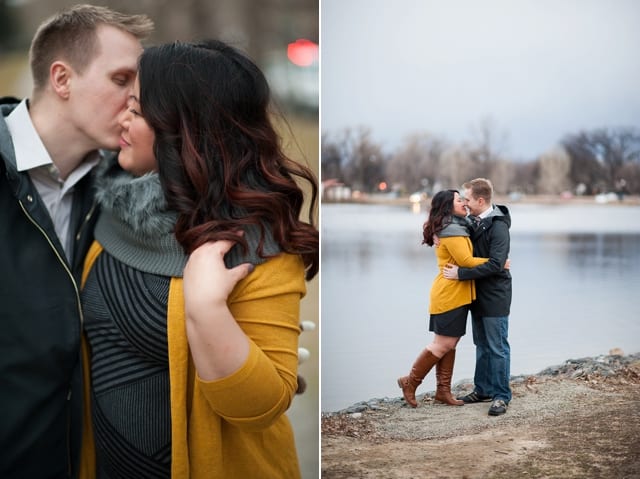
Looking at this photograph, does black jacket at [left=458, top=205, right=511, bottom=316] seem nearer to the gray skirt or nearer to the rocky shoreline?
the gray skirt

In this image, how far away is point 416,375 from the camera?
8.49ft

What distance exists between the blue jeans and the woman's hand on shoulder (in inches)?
40.2

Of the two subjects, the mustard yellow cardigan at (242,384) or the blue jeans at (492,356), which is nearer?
the mustard yellow cardigan at (242,384)

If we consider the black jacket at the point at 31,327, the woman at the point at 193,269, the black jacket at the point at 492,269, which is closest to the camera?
the woman at the point at 193,269

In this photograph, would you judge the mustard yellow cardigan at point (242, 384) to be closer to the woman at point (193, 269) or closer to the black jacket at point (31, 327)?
the woman at point (193, 269)

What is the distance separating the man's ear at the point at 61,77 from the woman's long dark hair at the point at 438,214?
128 cm

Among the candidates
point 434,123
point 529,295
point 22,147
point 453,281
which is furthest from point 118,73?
point 529,295

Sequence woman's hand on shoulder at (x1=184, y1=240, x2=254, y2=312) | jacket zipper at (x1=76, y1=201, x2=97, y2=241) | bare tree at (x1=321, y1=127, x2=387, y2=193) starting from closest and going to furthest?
woman's hand on shoulder at (x1=184, y1=240, x2=254, y2=312)
jacket zipper at (x1=76, y1=201, x2=97, y2=241)
bare tree at (x1=321, y1=127, x2=387, y2=193)

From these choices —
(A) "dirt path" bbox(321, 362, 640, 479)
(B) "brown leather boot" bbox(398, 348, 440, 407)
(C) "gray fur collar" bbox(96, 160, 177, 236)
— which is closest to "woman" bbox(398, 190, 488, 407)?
(B) "brown leather boot" bbox(398, 348, 440, 407)

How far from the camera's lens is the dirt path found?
8.29 feet

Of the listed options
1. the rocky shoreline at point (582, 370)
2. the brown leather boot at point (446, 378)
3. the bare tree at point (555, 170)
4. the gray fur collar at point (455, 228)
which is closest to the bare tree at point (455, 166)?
the gray fur collar at point (455, 228)

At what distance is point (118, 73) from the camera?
87.5 inches

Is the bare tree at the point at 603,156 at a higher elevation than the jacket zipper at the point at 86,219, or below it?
higher

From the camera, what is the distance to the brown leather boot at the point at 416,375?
2.57 m
